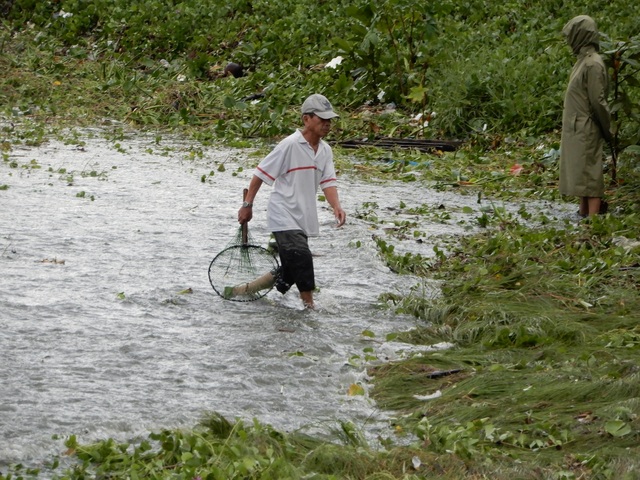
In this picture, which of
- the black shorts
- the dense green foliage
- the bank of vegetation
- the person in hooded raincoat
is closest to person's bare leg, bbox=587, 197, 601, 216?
the person in hooded raincoat

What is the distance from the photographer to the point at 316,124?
7445 mm

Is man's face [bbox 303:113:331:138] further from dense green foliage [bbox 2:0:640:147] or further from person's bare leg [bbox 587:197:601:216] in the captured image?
dense green foliage [bbox 2:0:640:147]

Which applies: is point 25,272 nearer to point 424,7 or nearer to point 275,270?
point 275,270

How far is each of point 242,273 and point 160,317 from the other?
69 cm

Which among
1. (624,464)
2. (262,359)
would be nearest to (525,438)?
(624,464)

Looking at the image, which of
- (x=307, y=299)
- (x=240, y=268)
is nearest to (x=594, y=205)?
(x=307, y=299)

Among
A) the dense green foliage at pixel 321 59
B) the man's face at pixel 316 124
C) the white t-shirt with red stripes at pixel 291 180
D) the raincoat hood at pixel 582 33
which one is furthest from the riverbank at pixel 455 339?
the dense green foliage at pixel 321 59

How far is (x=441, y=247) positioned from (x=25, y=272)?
345cm

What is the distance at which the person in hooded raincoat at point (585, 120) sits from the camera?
33.6 ft

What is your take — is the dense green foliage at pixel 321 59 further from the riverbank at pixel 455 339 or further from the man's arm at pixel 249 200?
the man's arm at pixel 249 200

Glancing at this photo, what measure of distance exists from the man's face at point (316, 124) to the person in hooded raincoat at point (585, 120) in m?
3.76

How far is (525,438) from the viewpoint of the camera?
4.98m

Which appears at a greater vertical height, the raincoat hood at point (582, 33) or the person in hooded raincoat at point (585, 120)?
the raincoat hood at point (582, 33)

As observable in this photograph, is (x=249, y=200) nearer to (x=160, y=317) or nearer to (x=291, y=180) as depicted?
(x=291, y=180)
